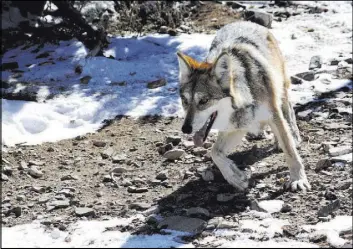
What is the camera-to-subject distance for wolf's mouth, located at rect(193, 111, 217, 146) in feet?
20.3

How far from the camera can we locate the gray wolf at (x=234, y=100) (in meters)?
6.16

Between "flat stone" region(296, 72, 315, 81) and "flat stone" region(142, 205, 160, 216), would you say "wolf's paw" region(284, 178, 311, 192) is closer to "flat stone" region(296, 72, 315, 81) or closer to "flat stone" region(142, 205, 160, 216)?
"flat stone" region(142, 205, 160, 216)

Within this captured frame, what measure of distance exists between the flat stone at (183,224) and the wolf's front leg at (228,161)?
838 mm

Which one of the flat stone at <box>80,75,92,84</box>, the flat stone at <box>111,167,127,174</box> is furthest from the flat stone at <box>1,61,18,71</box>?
the flat stone at <box>111,167,127,174</box>

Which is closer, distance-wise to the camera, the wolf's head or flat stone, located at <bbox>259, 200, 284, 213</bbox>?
flat stone, located at <bbox>259, 200, 284, 213</bbox>

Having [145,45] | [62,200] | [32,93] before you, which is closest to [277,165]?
[62,200]

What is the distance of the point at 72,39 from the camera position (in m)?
11.3

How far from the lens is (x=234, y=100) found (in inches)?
246

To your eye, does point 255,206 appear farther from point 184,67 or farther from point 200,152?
point 200,152

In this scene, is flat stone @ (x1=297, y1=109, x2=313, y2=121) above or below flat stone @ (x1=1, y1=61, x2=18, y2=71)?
above

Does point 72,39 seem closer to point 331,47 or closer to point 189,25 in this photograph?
point 189,25

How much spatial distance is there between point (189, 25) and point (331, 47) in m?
2.62

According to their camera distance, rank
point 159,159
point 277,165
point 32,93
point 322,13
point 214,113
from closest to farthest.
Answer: point 214,113 < point 277,165 < point 159,159 < point 32,93 < point 322,13

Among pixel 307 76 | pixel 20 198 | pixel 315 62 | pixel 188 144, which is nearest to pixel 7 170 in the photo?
pixel 20 198
